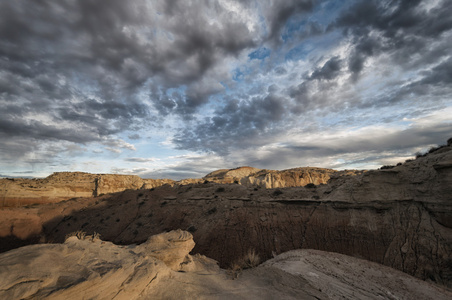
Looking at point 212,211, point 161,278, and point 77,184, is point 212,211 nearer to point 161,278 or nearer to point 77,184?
point 161,278

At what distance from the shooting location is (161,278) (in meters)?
5.39

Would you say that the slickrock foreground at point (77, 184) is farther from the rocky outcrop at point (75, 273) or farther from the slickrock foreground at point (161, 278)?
the rocky outcrop at point (75, 273)

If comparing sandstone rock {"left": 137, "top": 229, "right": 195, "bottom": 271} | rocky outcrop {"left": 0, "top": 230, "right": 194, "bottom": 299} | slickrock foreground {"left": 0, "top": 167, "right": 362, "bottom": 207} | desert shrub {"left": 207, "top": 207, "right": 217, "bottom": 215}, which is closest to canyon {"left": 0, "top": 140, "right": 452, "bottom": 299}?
desert shrub {"left": 207, "top": 207, "right": 217, "bottom": 215}

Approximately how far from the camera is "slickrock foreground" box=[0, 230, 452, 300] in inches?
145

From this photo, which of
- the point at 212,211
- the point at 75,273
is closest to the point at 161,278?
the point at 75,273

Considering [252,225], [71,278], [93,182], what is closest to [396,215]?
[252,225]

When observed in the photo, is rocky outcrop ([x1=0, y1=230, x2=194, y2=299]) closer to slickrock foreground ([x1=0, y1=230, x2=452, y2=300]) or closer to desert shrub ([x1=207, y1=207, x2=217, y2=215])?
slickrock foreground ([x1=0, y1=230, x2=452, y2=300])

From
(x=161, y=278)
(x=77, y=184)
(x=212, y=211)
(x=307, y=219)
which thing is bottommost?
(x=307, y=219)

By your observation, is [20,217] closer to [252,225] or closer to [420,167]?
[252,225]

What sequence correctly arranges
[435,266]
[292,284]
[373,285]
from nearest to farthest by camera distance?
[292,284], [373,285], [435,266]

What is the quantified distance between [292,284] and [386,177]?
14.0 metres

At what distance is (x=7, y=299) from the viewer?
304cm

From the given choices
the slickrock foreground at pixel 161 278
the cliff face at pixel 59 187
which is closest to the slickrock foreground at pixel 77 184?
the cliff face at pixel 59 187

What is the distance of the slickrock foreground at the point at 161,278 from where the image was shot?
12.1 feet
